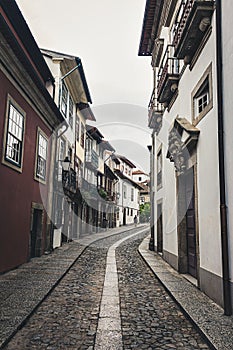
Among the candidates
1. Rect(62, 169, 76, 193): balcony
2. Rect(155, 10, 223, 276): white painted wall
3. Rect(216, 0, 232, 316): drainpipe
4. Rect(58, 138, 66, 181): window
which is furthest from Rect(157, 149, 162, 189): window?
Rect(216, 0, 232, 316): drainpipe

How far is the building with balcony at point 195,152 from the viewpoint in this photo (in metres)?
5.54

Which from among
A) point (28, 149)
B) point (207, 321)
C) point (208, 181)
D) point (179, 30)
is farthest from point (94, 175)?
point (207, 321)

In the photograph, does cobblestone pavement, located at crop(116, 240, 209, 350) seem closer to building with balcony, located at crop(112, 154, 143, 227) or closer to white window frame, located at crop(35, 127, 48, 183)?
white window frame, located at crop(35, 127, 48, 183)

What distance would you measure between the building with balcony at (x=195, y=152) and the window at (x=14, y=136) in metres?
4.06

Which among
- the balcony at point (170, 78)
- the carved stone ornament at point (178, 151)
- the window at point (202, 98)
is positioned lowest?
the carved stone ornament at point (178, 151)

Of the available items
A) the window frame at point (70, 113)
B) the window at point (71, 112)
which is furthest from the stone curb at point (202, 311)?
the window at point (71, 112)

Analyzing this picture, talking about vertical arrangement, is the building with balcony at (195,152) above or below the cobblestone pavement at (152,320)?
above

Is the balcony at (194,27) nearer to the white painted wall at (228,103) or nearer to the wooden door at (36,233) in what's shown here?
the white painted wall at (228,103)

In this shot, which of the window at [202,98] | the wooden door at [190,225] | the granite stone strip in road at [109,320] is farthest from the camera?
the wooden door at [190,225]

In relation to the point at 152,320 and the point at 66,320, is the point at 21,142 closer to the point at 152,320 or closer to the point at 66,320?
the point at 66,320

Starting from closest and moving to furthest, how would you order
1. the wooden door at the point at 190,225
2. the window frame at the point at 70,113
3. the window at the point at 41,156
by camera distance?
the wooden door at the point at 190,225 → the window at the point at 41,156 → the window frame at the point at 70,113

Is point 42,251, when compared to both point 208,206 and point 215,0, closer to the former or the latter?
point 208,206

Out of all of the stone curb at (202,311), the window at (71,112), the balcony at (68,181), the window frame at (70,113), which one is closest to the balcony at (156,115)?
the balcony at (68,181)

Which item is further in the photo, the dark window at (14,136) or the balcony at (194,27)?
the dark window at (14,136)
